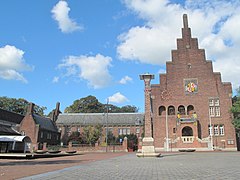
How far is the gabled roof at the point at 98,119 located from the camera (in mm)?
73062

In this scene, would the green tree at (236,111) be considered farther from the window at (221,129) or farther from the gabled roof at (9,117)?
the gabled roof at (9,117)

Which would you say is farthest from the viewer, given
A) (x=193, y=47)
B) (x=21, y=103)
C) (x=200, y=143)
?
(x=21, y=103)

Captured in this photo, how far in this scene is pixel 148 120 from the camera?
26953 mm

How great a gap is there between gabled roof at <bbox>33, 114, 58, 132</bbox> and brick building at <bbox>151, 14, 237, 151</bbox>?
98.6 feet

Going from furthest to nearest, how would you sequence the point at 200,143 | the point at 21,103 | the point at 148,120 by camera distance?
1. the point at 21,103
2. the point at 200,143
3. the point at 148,120

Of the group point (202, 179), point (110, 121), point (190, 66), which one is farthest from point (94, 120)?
point (202, 179)

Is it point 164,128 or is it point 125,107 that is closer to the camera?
point 164,128

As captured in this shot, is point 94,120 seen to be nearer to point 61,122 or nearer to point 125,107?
point 61,122

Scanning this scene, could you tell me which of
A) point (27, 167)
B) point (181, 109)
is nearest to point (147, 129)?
point (27, 167)

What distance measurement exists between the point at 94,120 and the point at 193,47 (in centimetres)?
3788

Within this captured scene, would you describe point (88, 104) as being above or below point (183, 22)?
below

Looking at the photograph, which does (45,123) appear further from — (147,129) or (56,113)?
(147,129)

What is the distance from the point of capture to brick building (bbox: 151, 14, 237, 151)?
4638cm

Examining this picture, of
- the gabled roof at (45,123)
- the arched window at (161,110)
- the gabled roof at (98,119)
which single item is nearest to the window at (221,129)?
the arched window at (161,110)
